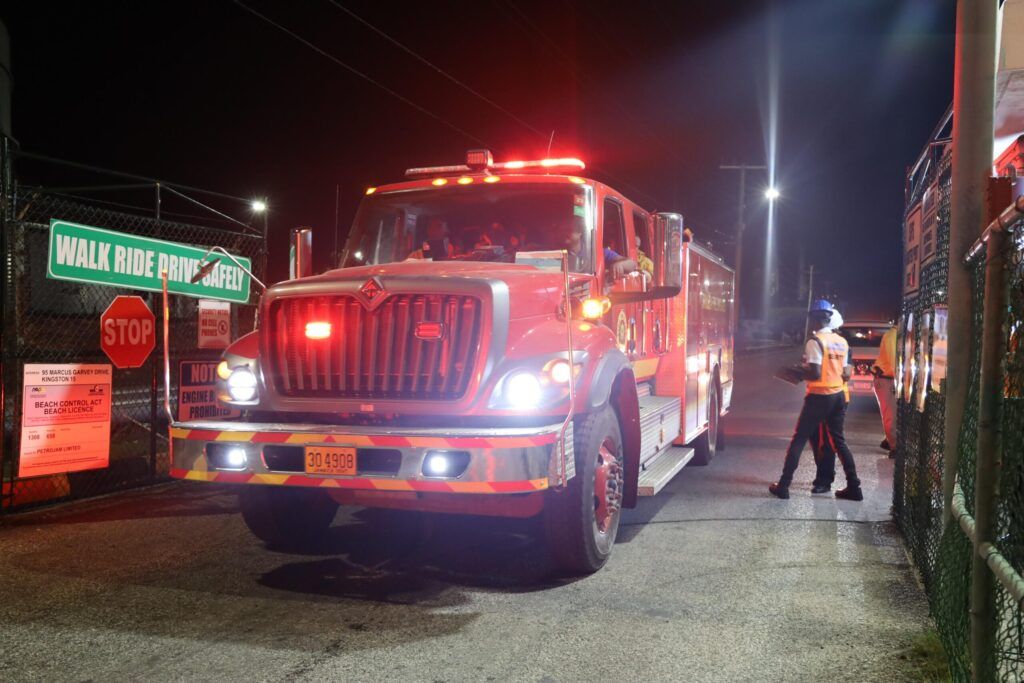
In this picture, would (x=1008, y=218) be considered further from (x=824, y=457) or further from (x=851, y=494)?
(x=824, y=457)

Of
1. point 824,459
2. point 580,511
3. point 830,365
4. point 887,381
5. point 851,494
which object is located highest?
point 830,365

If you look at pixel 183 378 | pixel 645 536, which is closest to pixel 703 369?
pixel 645 536

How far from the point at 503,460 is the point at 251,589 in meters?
1.86

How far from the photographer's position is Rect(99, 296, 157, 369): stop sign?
25.4 feet

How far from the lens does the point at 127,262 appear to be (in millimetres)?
7898

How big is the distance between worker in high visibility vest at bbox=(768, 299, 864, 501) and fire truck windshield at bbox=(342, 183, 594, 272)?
321 centimetres

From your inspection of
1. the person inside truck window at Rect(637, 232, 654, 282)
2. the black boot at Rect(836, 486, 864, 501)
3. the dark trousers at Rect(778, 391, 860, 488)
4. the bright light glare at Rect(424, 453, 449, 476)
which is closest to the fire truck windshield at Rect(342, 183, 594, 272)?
the person inside truck window at Rect(637, 232, 654, 282)

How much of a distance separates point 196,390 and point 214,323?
0.77m

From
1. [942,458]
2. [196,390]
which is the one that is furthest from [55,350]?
[942,458]

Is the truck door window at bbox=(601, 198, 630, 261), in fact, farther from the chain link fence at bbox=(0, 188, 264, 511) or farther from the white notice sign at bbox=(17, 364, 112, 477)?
the white notice sign at bbox=(17, 364, 112, 477)

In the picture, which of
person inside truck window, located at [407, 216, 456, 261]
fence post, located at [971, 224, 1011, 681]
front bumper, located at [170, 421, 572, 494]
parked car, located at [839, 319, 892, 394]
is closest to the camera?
→ fence post, located at [971, 224, 1011, 681]

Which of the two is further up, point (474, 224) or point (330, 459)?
point (474, 224)

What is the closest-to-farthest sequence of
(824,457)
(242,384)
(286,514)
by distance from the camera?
(242,384)
(286,514)
(824,457)

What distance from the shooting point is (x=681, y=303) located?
858 cm
